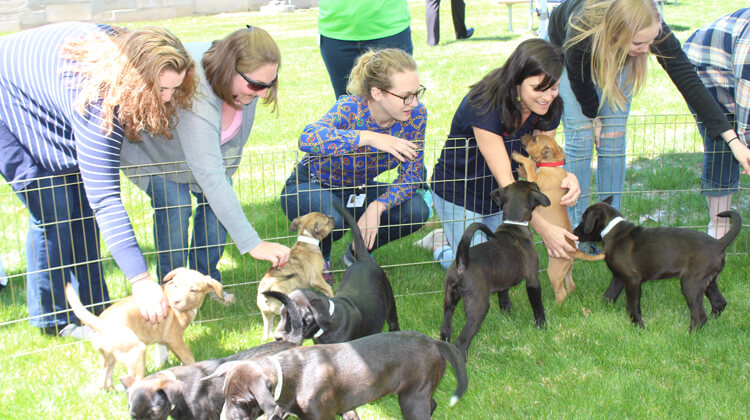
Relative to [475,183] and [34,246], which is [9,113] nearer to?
[34,246]

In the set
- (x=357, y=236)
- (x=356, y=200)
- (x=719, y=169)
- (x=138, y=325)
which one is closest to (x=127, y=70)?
(x=138, y=325)

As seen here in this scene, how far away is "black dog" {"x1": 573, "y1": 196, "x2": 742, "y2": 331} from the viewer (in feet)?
13.8

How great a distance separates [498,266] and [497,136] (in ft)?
3.15

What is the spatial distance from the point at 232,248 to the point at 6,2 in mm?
25101

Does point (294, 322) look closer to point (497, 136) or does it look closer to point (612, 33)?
point (497, 136)

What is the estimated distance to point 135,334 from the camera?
3.73m

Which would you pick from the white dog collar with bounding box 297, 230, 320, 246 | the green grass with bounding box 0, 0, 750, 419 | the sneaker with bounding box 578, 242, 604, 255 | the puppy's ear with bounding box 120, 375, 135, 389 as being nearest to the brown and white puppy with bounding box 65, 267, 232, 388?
the puppy's ear with bounding box 120, 375, 135, 389

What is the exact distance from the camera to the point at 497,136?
15.3 ft

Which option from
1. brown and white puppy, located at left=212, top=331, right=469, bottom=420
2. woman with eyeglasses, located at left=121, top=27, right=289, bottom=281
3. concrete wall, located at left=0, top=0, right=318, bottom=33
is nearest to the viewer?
brown and white puppy, located at left=212, top=331, right=469, bottom=420

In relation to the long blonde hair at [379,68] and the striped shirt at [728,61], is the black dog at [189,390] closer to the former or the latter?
the long blonde hair at [379,68]

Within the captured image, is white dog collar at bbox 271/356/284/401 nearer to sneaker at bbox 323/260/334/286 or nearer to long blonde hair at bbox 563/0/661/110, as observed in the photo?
sneaker at bbox 323/260/334/286

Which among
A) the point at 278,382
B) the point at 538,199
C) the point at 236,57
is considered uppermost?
the point at 236,57

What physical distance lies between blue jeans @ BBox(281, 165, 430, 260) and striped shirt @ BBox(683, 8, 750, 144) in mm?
2378

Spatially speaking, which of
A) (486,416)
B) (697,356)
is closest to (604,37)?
(697,356)
